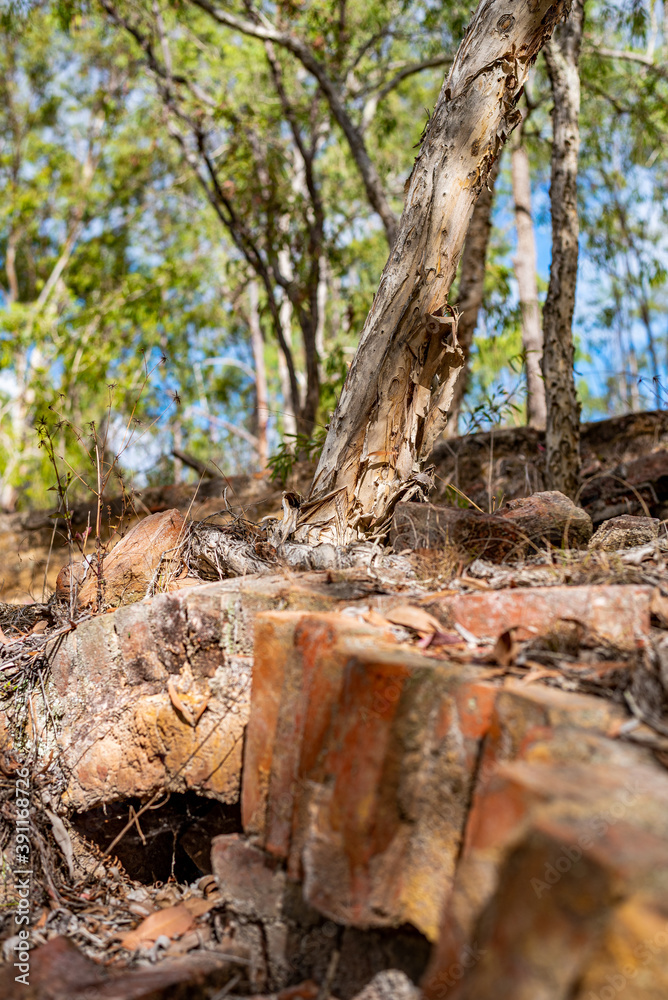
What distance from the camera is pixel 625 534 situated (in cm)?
269

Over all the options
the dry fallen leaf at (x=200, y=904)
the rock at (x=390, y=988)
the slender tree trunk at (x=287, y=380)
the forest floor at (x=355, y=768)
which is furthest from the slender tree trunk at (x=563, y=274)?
the rock at (x=390, y=988)

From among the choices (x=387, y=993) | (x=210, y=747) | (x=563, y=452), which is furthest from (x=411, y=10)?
(x=387, y=993)

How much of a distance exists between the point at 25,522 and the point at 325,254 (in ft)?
13.7

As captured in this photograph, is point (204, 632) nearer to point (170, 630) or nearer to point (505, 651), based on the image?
point (170, 630)

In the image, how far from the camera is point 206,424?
1290cm

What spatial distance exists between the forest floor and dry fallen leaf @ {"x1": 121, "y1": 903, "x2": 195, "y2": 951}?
0.01 m

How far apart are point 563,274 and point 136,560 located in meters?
3.07

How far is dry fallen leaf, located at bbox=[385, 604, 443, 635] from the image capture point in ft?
6.03

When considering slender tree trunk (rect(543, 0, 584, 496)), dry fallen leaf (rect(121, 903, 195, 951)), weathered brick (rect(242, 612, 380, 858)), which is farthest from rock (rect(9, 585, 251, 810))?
slender tree trunk (rect(543, 0, 584, 496))

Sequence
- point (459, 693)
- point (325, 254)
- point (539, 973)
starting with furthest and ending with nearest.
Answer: point (325, 254)
point (459, 693)
point (539, 973)

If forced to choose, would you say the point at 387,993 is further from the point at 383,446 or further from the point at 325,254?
the point at 325,254

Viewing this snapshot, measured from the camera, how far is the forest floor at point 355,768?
1.04 meters

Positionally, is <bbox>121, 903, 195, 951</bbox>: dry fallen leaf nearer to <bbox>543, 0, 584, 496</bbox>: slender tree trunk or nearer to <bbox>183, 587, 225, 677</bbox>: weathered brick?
<bbox>183, 587, 225, 677</bbox>: weathered brick

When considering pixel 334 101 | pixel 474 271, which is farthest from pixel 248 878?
pixel 334 101
